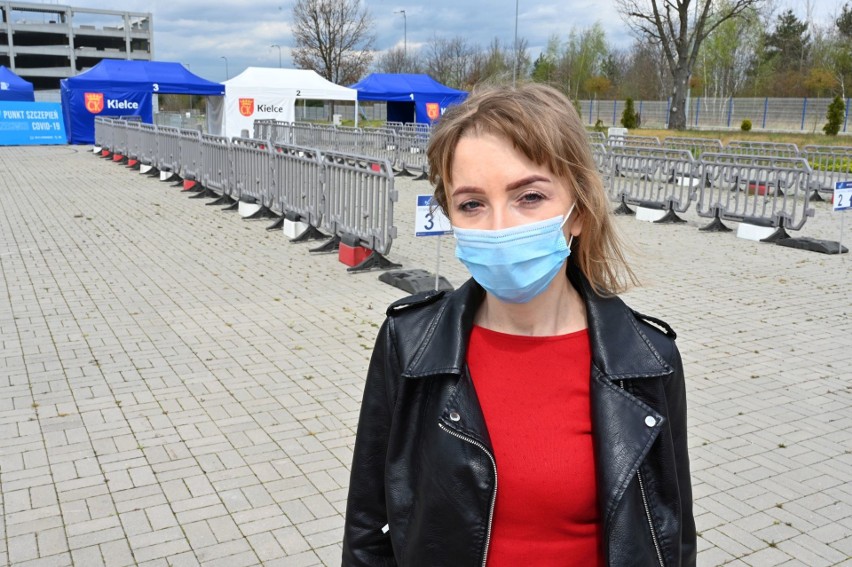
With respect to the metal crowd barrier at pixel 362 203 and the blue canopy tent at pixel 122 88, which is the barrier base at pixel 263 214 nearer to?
the metal crowd barrier at pixel 362 203

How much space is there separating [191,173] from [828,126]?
1121 inches

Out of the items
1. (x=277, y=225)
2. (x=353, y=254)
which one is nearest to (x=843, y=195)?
(x=353, y=254)

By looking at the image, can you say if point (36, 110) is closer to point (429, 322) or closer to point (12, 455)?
point (12, 455)

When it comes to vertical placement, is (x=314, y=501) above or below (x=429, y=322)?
below

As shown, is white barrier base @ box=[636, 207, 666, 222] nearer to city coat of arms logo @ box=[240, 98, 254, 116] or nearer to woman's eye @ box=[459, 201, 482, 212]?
woman's eye @ box=[459, 201, 482, 212]

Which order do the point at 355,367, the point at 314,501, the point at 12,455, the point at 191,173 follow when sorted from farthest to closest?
the point at 191,173, the point at 355,367, the point at 12,455, the point at 314,501

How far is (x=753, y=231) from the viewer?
12.6 metres

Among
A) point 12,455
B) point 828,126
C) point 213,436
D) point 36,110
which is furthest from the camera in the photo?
point 828,126

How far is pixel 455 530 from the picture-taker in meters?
1.60

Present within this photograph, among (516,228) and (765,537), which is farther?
(765,537)

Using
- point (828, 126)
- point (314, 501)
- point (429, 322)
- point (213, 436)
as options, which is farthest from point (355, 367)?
point (828, 126)

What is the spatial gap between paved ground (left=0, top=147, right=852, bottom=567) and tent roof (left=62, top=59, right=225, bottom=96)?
19.2 m

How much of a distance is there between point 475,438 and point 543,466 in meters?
0.15

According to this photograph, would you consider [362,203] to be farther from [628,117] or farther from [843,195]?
[628,117]
